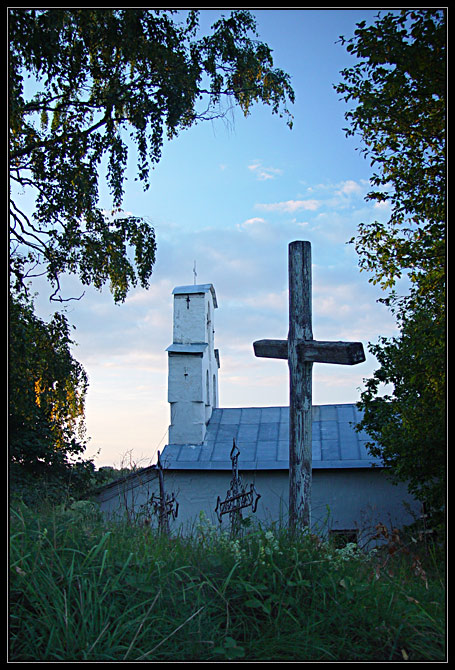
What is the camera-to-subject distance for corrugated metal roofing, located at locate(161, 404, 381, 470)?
1056 cm

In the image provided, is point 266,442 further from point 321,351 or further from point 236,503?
point 321,351

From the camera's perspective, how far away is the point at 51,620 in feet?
11.7

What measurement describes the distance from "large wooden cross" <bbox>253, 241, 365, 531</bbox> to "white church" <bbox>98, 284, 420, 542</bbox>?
3792 millimetres

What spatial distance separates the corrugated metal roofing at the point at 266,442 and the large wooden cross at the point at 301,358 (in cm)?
425

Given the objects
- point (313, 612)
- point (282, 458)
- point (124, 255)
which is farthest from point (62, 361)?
point (282, 458)

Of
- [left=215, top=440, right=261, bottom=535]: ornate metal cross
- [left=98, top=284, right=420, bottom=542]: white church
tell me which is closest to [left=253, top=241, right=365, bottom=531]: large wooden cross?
[left=215, top=440, right=261, bottom=535]: ornate metal cross

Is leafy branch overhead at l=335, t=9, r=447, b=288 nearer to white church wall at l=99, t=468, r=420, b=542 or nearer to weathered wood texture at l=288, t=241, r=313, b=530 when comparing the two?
weathered wood texture at l=288, t=241, r=313, b=530

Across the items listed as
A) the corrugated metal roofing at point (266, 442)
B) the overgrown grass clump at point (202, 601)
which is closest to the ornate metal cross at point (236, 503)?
the overgrown grass clump at point (202, 601)

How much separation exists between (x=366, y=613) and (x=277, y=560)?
2.42ft

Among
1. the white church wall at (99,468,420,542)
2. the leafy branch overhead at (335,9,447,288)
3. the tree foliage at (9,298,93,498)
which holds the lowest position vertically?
the white church wall at (99,468,420,542)

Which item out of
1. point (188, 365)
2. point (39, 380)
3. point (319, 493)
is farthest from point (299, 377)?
point (188, 365)

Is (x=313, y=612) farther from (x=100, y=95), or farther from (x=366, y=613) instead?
(x=100, y=95)

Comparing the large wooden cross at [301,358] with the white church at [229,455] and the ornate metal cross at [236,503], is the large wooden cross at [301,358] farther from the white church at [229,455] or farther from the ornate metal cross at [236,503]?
the white church at [229,455]

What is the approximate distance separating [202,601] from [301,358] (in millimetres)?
3058
